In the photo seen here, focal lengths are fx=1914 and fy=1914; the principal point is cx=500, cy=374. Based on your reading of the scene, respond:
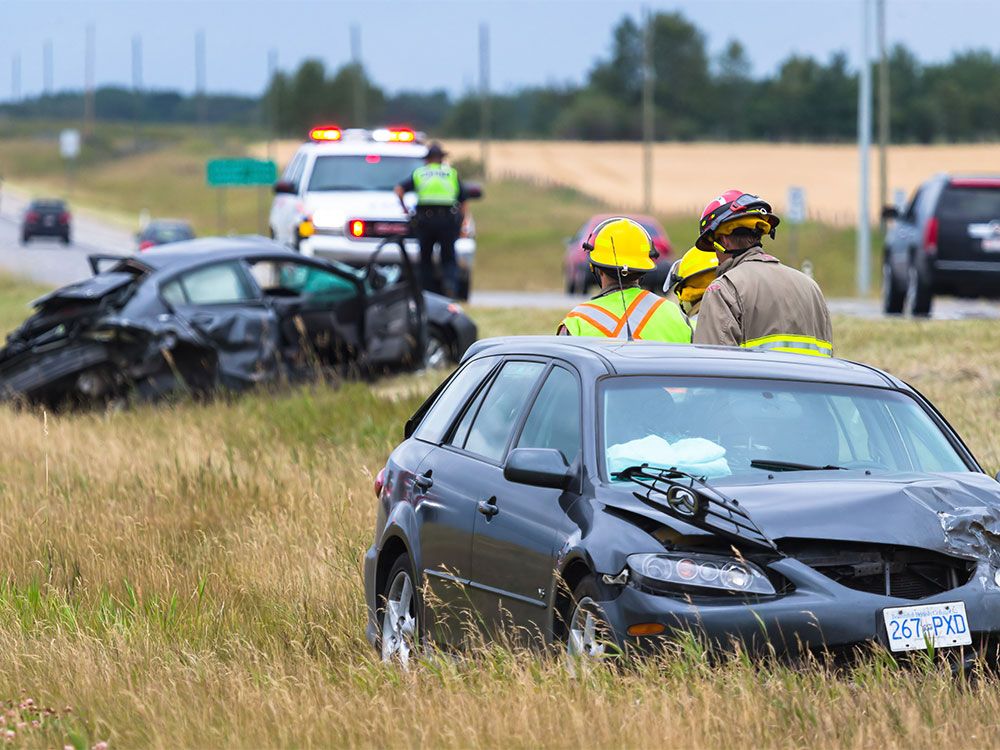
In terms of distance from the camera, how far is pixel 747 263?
27.0 ft

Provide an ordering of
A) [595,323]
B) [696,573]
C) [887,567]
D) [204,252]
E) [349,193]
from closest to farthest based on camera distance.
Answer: [696,573] < [887,567] < [595,323] < [204,252] < [349,193]

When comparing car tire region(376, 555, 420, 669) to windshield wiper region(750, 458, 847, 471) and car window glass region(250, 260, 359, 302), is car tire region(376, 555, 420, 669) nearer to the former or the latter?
windshield wiper region(750, 458, 847, 471)

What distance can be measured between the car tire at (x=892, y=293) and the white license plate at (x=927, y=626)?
1876cm

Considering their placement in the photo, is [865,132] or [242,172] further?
[865,132]

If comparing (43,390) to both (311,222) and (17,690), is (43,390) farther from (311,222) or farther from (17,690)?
(17,690)

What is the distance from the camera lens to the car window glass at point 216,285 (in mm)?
16625

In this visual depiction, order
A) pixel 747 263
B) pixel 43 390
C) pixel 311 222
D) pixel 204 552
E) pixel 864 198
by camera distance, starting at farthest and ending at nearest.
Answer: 1. pixel 864 198
2. pixel 311 222
3. pixel 43 390
4. pixel 204 552
5. pixel 747 263

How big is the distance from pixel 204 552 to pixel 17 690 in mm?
3401

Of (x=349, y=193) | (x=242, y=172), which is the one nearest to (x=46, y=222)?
(x=242, y=172)

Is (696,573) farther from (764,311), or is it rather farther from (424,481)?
(764,311)

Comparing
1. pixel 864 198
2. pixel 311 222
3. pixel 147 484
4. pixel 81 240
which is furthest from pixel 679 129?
pixel 147 484

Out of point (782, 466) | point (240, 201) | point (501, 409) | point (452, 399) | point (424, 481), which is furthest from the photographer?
point (240, 201)

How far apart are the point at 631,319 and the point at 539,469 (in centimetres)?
225

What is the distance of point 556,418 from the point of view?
6730 millimetres
